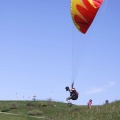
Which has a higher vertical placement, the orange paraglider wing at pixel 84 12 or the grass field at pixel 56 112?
the orange paraglider wing at pixel 84 12

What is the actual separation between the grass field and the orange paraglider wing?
5.94m

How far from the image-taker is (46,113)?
143 ft

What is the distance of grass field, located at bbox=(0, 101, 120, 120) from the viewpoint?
29753mm

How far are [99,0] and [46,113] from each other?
18.4 metres

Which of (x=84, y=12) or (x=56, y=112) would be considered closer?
(x=84, y=12)

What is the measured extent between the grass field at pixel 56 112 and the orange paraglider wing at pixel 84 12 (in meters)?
5.94

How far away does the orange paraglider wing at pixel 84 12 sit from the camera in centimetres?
2830

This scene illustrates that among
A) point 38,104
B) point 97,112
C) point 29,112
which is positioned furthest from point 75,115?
point 38,104

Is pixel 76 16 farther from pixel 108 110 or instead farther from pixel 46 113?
pixel 46 113

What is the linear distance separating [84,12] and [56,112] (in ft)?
53.7

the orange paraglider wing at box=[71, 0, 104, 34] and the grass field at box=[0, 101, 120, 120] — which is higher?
the orange paraglider wing at box=[71, 0, 104, 34]

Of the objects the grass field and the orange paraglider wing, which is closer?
the orange paraglider wing

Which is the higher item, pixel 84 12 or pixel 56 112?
pixel 84 12

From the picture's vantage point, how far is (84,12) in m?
29.0
